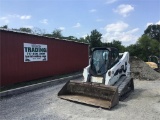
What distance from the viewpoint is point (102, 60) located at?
9523mm

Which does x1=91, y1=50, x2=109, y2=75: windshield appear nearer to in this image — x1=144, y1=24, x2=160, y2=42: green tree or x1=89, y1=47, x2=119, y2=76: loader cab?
x1=89, y1=47, x2=119, y2=76: loader cab

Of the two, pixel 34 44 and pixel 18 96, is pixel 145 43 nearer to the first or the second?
pixel 34 44

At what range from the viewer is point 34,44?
44.0ft

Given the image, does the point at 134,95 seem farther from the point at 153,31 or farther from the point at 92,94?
the point at 153,31

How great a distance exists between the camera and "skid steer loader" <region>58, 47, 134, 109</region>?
7.93 metres

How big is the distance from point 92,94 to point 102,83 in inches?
31.8

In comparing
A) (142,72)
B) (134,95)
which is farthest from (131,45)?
(134,95)

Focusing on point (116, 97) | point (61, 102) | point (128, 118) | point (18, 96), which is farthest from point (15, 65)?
point (128, 118)

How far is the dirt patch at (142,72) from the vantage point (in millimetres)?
14542

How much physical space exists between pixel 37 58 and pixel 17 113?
7.03m

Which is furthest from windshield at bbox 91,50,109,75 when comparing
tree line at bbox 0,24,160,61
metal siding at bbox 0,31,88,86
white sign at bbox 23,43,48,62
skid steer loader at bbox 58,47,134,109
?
tree line at bbox 0,24,160,61

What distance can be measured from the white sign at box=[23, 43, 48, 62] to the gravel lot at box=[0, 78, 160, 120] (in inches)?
156

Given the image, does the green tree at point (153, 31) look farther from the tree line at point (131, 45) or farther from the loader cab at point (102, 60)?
the loader cab at point (102, 60)

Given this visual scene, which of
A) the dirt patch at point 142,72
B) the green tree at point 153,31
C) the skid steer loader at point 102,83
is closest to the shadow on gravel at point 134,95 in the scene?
the skid steer loader at point 102,83
